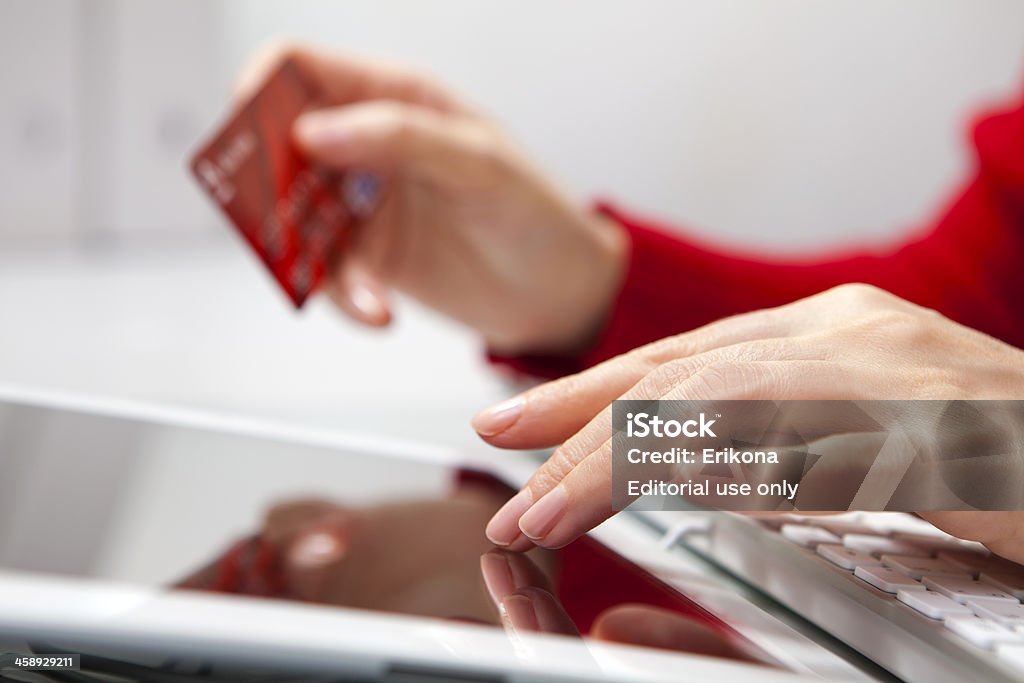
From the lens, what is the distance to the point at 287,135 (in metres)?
0.72

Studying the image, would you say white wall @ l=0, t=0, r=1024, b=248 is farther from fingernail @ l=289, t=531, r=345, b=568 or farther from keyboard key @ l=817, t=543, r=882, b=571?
keyboard key @ l=817, t=543, r=882, b=571

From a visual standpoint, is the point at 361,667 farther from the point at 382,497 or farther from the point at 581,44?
the point at 581,44

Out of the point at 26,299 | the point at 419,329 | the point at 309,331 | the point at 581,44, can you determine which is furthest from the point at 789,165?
the point at 26,299

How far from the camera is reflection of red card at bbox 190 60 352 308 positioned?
621mm

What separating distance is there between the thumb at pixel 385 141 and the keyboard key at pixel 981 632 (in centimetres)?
54

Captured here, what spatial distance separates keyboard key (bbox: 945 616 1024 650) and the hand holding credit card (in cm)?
48

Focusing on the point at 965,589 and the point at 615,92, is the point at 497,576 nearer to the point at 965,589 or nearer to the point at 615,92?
the point at 965,589

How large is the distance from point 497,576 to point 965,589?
146 millimetres

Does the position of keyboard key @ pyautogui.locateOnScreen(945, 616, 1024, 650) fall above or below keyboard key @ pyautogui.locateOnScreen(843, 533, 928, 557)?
above

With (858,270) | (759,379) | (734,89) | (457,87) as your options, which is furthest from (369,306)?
(734,89)

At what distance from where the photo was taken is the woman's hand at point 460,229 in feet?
2.44

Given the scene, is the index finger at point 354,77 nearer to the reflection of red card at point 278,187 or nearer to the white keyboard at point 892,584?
the reflection of red card at point 278,187

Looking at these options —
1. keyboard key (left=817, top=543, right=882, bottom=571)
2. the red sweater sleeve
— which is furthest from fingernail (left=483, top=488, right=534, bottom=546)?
the red sweater sleeve

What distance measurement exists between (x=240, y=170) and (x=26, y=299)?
2.24 ft
